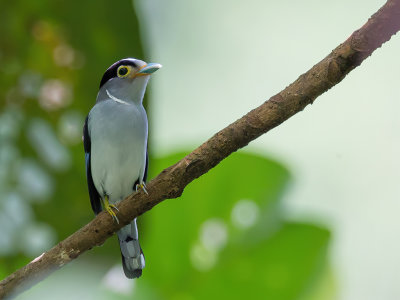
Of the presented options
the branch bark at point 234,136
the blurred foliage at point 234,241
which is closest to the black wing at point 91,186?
the blurred foliage at point 234,241

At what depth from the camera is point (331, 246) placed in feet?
11.4

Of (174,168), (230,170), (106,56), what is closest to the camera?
(174,168)

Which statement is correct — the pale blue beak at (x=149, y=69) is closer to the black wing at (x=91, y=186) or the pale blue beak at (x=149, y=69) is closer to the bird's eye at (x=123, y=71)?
the bird's eye at (x=123, y=71)

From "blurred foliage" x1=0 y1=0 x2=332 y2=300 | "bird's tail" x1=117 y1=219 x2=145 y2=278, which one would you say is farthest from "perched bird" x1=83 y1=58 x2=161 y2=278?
"blurred foliage" x1=0 y1=0 x2=332 y2=300

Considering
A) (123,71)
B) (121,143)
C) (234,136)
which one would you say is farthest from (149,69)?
(234,136)

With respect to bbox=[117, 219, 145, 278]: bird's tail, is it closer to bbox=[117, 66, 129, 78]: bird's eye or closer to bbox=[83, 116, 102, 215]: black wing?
bbox=[83, 116, 102, 215]: black wing

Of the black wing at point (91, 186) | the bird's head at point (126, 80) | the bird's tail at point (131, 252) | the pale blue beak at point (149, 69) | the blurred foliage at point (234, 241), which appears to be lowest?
the blurred foliage at point (234, 241)

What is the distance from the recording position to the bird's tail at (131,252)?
3107 millimetres

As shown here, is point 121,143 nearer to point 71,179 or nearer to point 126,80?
point 126,80

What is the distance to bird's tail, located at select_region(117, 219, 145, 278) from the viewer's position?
122 inches

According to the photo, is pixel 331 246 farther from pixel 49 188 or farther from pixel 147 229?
pixel 49 188

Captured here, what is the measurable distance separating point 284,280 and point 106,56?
1.68 metres

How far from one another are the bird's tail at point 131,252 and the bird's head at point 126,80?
70 cm

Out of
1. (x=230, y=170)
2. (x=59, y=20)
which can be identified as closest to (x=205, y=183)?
(x=230, y=170)
